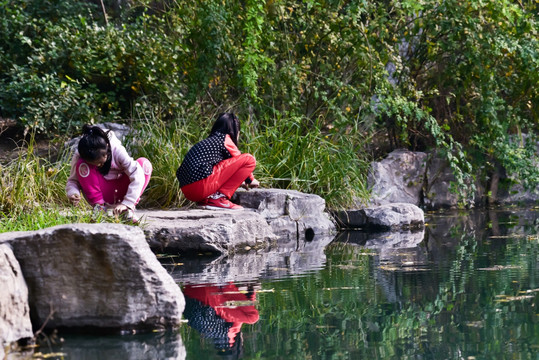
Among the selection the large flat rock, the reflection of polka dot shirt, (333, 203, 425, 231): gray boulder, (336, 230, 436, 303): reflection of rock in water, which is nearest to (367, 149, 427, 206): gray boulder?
(333, 203, 425, 231): gray boulder

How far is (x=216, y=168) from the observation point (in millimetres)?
7371

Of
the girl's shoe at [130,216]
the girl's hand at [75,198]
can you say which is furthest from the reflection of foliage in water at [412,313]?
the girl's hand at [75,198]

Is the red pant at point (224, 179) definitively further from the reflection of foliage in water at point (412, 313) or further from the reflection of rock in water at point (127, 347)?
the reflection of rock in water at point (127, 347)

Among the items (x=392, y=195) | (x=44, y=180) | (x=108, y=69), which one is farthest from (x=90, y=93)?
(x=392, y=195)

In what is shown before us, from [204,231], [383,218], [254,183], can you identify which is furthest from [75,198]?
[383,218]

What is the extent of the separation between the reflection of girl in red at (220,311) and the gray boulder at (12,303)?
79cm

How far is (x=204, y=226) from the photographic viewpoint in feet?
21.1

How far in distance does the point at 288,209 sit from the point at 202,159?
1126 mm

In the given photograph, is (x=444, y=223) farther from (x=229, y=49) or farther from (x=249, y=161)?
(x=229, y=49)

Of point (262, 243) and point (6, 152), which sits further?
point (6, 152)

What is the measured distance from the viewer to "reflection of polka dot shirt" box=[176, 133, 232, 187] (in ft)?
23.8

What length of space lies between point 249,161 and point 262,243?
933mm

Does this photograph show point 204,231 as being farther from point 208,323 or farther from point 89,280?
point 89,280

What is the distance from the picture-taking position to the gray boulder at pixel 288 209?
770 cm
